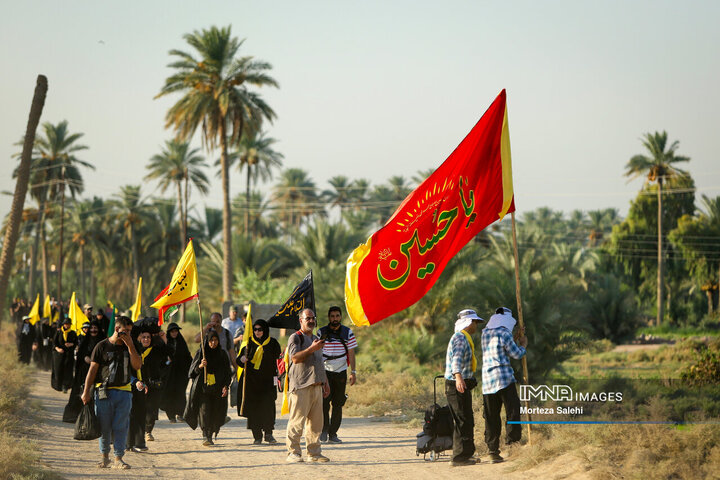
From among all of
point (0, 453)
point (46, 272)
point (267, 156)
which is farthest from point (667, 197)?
point (0, 453)

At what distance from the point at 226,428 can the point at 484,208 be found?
6.35 meters

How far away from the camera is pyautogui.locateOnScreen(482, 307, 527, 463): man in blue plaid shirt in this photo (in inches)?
387

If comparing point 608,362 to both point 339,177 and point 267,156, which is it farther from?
point 339,177

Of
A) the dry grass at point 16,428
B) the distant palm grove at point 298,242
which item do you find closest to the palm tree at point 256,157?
the distant palm grove at point 298,242

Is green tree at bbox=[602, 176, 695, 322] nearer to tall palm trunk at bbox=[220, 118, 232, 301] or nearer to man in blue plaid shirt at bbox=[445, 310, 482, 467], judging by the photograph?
tall palm trunk at bbox=[220, 118, 232, 301]

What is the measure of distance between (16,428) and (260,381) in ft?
12.6

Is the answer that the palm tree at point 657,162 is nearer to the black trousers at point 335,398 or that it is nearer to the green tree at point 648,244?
the green tree at point 648,244

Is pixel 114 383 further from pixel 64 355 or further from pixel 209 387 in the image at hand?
pixel 64 355

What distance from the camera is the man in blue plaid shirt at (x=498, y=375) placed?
984 centimetres

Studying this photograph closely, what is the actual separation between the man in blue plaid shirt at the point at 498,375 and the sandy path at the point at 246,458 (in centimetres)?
41

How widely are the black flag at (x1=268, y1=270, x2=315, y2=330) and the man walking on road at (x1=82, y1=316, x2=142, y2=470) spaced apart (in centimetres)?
236

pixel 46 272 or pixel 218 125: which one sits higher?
pixel 218 125

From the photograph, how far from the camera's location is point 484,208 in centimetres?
1060

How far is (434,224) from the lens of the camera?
1043 centimetres
